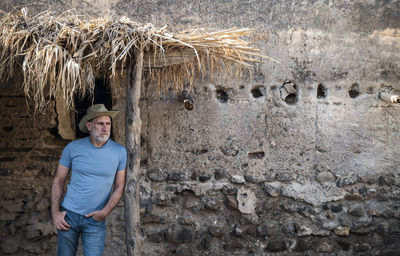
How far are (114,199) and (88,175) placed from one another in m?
0.28

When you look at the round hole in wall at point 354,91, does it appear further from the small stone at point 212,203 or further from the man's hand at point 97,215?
the man's hand at point 97,215

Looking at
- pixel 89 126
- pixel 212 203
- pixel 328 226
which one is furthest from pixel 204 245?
pixel 89 126

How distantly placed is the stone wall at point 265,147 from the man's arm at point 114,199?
911mm

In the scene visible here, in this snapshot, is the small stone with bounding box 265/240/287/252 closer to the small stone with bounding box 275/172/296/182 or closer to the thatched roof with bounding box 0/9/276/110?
the small stone with bounding box 275/172/296/182

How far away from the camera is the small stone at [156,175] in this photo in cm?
414

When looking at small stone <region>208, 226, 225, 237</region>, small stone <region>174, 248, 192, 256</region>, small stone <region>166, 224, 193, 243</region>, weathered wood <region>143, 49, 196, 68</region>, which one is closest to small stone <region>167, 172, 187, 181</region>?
small stone <region>166, 224, 193, 243</region>

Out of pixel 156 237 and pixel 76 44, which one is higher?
pixel 76 44

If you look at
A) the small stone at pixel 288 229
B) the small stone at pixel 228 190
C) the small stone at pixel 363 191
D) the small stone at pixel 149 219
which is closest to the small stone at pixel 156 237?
the small stone at pixel 149 219

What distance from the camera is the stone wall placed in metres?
4.12

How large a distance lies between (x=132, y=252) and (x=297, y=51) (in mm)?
2611

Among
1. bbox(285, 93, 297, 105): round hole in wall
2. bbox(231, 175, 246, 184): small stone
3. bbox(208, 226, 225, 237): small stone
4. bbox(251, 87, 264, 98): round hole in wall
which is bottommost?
bbox(208, 226, 225, 237): small stone

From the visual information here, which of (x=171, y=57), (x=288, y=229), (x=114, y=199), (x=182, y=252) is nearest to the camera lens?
(x=114, y=199)

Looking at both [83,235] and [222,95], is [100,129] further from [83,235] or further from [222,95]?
[222,95]

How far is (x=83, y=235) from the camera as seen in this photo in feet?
10.3
